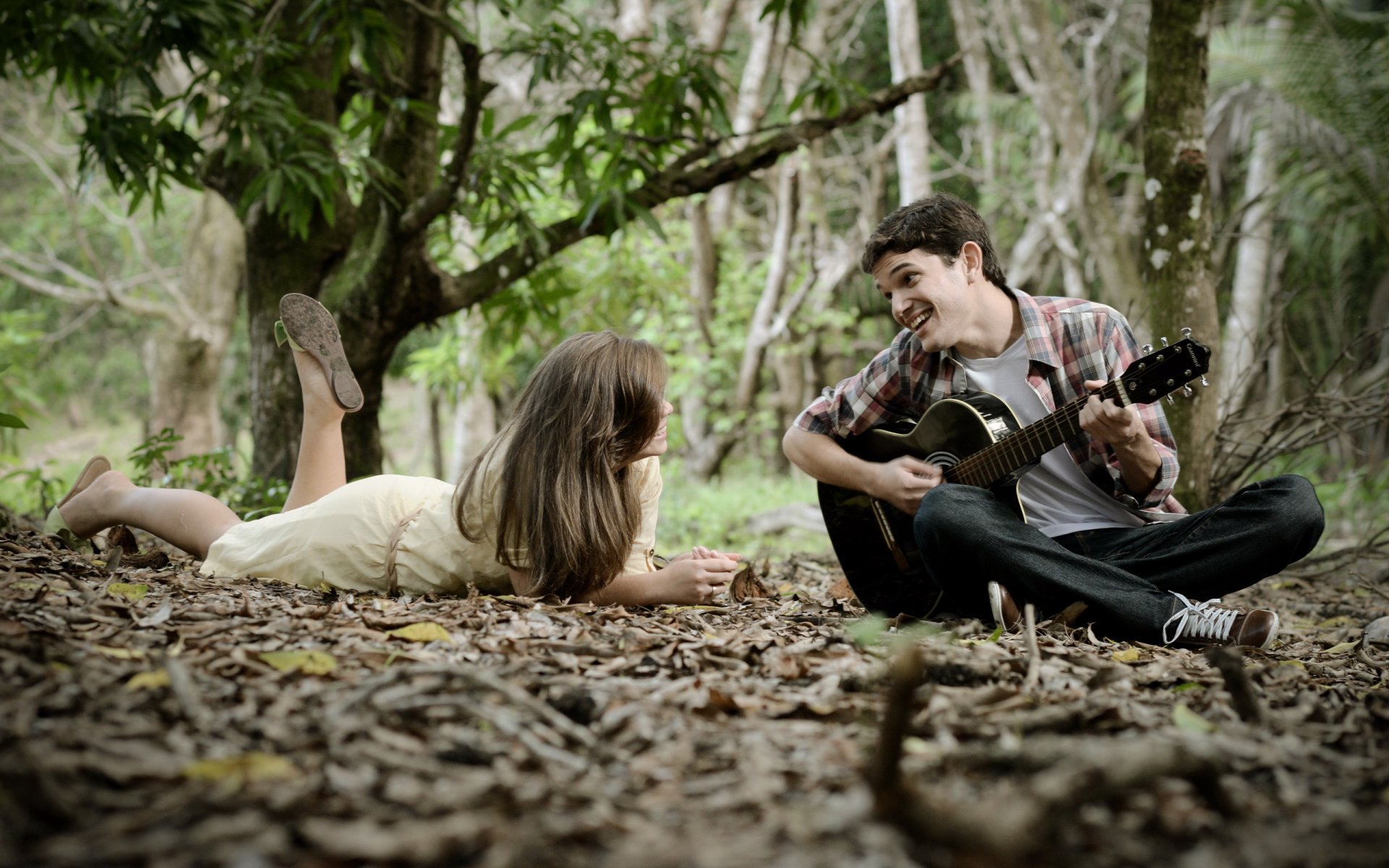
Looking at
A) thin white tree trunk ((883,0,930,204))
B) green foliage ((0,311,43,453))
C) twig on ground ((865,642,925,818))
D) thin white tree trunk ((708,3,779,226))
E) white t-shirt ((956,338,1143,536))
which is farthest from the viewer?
thin white tree trunk ((883,0,930,204))

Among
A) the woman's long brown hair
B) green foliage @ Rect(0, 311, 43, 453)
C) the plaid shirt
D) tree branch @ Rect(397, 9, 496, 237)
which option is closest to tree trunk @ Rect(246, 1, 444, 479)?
tree branch @ Rect(397, 9, 496, 237)

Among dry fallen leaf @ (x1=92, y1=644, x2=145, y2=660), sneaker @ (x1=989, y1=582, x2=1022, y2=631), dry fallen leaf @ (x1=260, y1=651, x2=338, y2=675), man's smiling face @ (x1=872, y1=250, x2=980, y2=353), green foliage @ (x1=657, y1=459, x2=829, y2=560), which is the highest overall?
man's smiling face @ (x1=872, y1=250, x2=980, y2=353)

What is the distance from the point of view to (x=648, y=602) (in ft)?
9.87

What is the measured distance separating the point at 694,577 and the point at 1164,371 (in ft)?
4.76

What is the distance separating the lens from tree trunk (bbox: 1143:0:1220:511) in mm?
3861

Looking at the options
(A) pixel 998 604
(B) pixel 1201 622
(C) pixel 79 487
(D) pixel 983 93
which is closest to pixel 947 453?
(A) pixel 998 604

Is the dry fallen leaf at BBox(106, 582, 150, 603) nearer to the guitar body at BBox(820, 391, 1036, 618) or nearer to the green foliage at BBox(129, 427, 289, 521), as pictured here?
the green foliage at BBox(129, 427, 289, 521)

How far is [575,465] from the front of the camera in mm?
2945

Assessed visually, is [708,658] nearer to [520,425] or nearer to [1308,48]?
[520,425]

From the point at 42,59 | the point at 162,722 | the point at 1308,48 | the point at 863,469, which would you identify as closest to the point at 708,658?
the point at 162,722

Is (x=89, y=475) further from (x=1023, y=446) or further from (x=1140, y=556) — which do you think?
(x=1140, y=556)

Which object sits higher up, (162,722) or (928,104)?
(928,104)

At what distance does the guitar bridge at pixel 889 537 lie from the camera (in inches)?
134

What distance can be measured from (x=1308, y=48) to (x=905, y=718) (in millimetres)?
9056
